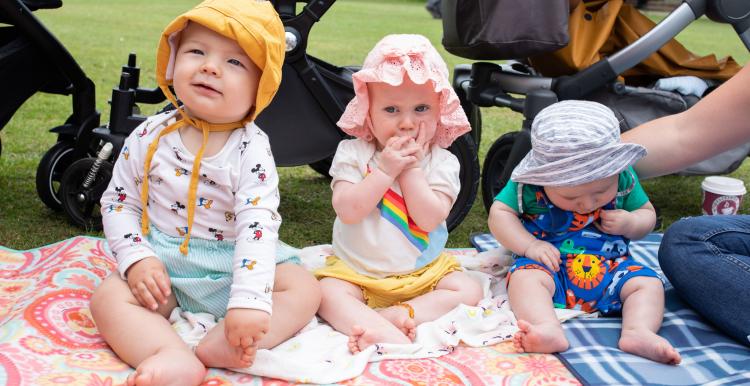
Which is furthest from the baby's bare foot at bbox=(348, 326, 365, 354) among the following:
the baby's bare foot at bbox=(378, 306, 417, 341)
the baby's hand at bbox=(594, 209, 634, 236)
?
the baby's hand at bbox=(594, 209, 634, 236)

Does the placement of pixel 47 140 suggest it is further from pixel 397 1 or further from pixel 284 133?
pixel 397 1

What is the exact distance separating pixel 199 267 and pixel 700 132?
4.10 ft

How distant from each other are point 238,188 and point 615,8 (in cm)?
163

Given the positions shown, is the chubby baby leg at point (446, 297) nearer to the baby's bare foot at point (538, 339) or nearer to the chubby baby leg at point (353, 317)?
the chubby baby leg at point (353, 317)

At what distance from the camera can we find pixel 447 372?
5.42 feet

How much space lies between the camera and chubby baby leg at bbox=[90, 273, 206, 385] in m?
1.45

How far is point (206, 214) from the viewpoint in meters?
1.73

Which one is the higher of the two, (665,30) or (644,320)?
(665,30)

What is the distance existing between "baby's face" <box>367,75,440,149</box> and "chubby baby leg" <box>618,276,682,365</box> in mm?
644

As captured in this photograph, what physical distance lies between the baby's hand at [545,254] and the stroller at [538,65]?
0.46 m

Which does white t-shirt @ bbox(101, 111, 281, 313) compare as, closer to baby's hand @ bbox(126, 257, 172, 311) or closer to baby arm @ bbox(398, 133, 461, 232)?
baby's hand @ bbox(126, 257, 172, 311)

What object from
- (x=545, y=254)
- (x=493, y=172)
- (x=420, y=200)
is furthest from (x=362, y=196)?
(x=493, y=172)

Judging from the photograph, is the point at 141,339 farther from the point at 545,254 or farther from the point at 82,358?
the point at 545,254

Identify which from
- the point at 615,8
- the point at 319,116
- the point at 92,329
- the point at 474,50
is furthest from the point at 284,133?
the point at 615,8
